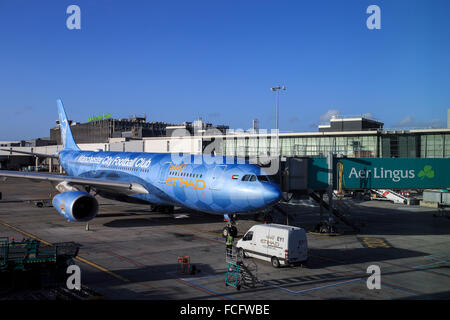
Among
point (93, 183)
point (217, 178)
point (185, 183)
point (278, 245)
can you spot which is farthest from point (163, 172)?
point (278, 245)

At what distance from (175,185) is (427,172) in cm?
2010

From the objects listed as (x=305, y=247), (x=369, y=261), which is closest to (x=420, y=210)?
(x=369, y=261)

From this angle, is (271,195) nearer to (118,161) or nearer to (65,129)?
(118,161)

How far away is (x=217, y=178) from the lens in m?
25.5

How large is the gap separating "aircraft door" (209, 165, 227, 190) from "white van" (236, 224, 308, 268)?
5153 mm

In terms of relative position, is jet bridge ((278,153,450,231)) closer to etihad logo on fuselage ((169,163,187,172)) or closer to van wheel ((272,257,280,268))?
etihad logo on fuselage ((169,163,187,172))

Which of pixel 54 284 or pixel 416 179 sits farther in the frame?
pixel 416 179

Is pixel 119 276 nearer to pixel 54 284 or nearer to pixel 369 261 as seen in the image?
pixel 54 284

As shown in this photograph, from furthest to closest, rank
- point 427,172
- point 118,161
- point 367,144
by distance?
1. point 367,144
2. point 118,161
3. point 427,172

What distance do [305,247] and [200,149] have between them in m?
41.3

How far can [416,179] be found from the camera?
104 feet

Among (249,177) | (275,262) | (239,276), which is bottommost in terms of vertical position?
(275,262)

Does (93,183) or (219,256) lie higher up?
(93,183)

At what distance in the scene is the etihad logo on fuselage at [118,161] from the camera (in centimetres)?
3372
